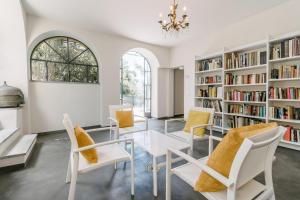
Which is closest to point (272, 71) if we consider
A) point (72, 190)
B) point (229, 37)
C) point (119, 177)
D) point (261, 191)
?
point (229, 37)

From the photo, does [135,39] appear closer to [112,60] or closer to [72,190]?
[112,60]

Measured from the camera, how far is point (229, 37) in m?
4.11

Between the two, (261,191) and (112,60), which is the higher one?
(112,60)

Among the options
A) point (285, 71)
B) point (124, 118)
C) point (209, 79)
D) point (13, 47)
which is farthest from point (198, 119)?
point (13, 47)

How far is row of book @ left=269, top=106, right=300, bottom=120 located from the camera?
2.87 m

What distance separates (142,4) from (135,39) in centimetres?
203

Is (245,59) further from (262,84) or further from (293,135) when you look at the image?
(293,135)

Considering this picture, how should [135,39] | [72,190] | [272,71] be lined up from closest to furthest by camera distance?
[72,190] < [272,71] < [135,39]

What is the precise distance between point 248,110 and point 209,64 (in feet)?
5.26

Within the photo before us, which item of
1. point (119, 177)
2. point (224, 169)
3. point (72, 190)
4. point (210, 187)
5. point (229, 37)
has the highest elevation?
point (229, 37)

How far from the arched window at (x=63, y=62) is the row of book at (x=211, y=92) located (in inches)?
127

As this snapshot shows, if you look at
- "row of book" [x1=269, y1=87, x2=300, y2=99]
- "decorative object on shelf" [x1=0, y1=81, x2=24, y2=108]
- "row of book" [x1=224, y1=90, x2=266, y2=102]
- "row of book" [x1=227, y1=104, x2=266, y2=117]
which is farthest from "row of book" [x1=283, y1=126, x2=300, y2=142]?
"decorative object on shelf" [x1=0, y1=81, x2=24, y2=108]

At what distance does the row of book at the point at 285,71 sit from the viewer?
282cm

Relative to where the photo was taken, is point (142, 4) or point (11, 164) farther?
point (142, 4)
